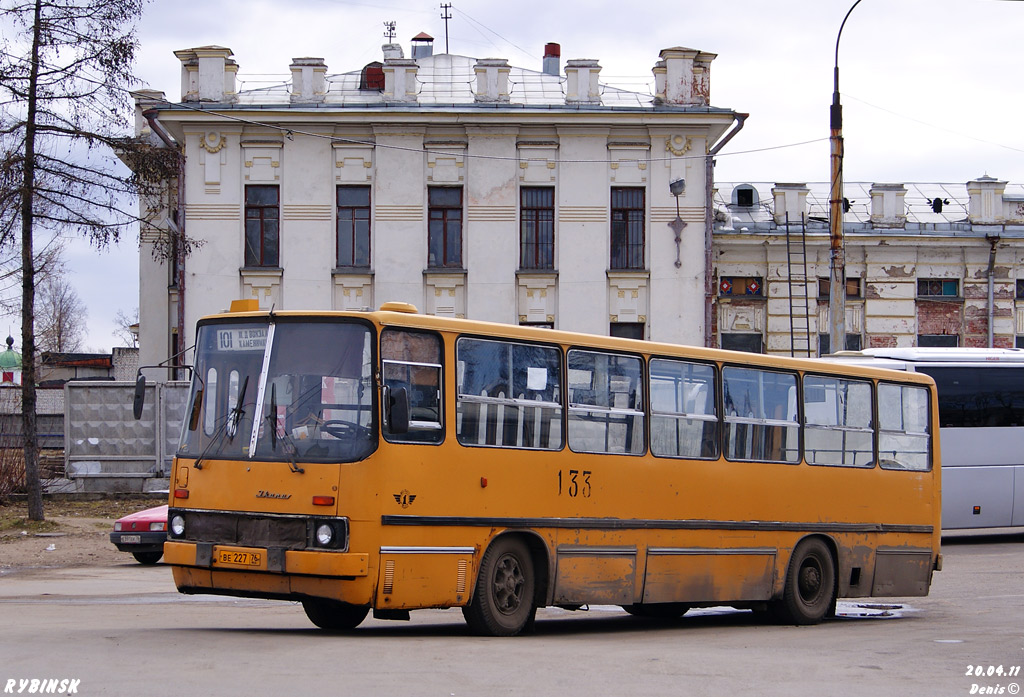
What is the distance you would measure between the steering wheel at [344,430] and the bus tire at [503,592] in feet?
5.33

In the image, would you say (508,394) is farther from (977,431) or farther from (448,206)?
(448,206)

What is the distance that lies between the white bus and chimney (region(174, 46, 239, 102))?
18540 millimetres

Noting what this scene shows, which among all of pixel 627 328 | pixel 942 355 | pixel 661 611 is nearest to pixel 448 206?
pixel 627 328

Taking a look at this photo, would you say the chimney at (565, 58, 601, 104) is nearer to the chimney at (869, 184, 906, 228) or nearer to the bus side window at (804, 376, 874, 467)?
the chimney at (869, 184, 906, 228)

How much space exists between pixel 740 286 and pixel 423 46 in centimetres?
1199

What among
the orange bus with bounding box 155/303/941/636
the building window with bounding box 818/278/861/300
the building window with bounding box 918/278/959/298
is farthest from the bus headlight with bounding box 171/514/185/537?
the building window with bounding box 918/278/959/298

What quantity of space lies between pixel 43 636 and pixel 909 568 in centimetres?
1015

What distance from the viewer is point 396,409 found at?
1052cm

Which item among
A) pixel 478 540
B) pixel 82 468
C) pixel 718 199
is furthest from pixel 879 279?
pixel 478 540

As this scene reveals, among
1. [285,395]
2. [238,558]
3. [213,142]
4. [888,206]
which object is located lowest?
[238,558]

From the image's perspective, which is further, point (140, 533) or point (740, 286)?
point (740, 286)

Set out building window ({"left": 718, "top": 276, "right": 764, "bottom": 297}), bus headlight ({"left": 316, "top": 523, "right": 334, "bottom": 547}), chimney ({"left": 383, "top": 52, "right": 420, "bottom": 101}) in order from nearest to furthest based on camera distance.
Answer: bus headlight ({"left": 316, "top": 523, "right": 334, "bottom": 547}), chimney ({"left": 383, "top": 52, "right": 420, "bottom": 101}), building window ({"left": 718, "top": 276, "right": 764, "bottom": 297})

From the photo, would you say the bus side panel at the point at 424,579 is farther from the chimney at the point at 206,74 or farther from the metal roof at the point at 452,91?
the chimney at the point at 206,74

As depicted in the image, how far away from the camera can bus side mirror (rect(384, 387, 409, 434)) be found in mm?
10477
